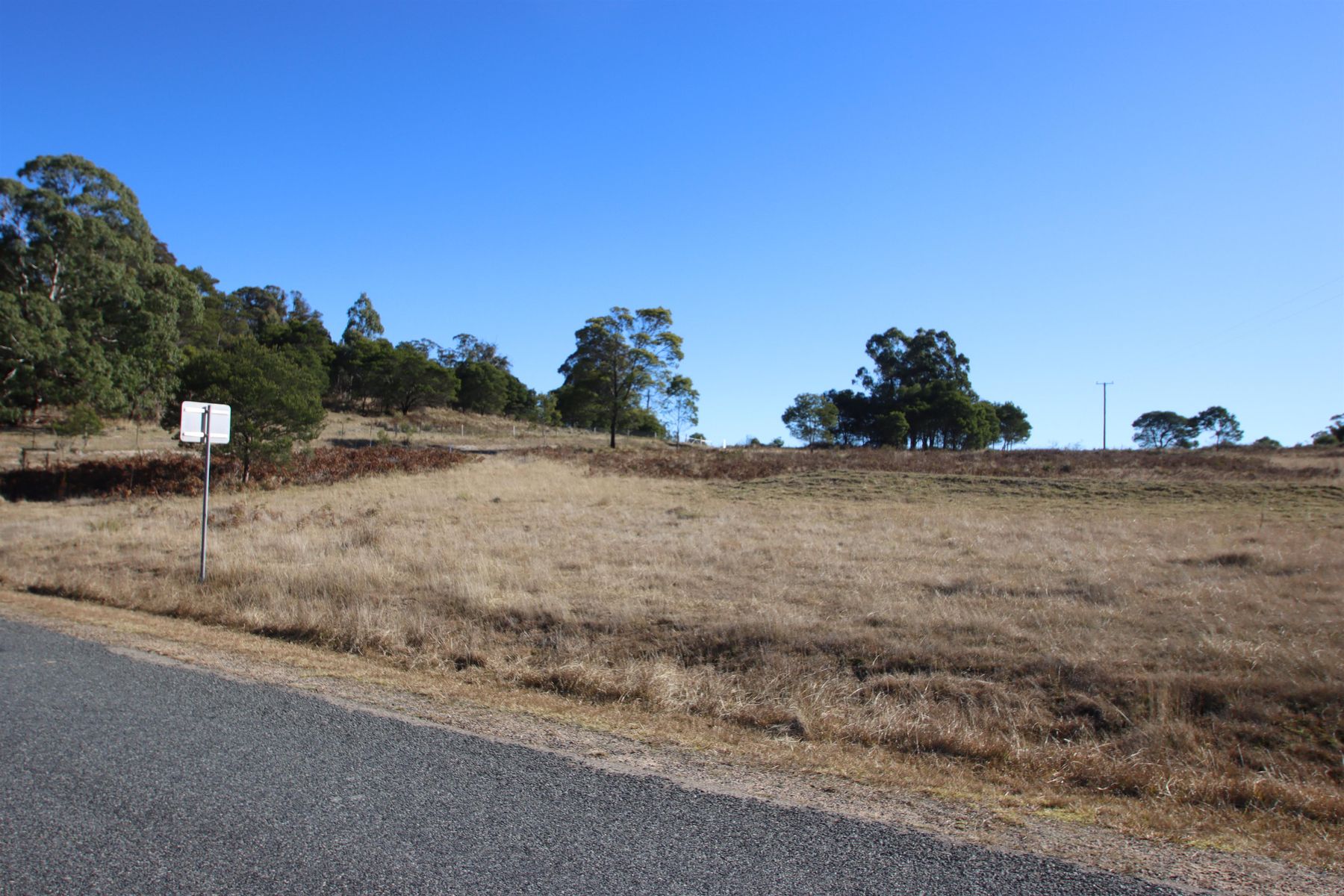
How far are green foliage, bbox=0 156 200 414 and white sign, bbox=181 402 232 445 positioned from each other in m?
29.4

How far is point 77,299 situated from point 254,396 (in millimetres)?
14762

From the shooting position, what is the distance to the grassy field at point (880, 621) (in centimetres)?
602

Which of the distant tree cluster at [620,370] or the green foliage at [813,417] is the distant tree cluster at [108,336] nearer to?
the distant tree cluster at [620,370]

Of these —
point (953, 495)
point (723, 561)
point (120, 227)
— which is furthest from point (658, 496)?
point (120, 227)

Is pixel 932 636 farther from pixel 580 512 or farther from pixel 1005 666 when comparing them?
pixel 580 512

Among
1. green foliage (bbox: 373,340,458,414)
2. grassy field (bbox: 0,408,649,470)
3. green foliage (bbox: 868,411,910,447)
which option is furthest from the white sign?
green foliage (bbox: 868,411,910,447)

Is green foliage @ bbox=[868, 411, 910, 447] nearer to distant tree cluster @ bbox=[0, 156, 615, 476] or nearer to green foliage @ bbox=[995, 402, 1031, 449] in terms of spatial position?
green foliage @ bbox=[995, 402, 1031, 449]

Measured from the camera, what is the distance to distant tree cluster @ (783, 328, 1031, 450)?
7469 cm

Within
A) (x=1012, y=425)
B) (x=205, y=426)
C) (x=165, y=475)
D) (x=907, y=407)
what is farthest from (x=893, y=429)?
(x=205, y=426)

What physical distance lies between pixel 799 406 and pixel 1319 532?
71.5 m

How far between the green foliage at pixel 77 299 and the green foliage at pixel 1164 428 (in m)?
101

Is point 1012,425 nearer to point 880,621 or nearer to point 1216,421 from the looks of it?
point 1216,421

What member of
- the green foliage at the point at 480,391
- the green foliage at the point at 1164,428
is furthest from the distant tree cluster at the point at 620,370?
the green foliage at the point at 1164,428

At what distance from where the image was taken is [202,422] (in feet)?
40.4
